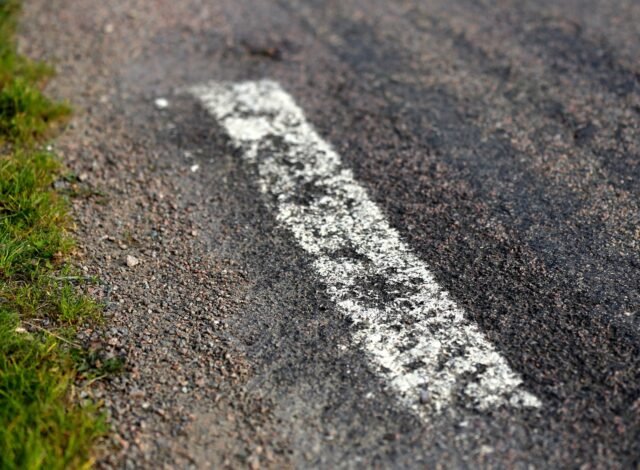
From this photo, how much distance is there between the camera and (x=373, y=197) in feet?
12.3

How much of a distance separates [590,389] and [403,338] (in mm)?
699

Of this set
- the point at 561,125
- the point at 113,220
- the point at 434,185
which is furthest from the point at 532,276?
the point at 113,220

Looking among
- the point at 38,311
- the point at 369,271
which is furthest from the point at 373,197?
the point at 38,311

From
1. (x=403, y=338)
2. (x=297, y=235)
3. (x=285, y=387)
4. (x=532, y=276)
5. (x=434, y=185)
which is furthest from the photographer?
(x=434, y=185)

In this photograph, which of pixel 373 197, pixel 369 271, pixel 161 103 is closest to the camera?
pixel 369 271

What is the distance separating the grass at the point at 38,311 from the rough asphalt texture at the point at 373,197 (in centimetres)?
12

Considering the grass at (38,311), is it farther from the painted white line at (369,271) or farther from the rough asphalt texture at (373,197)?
the painted white line at (369,271)

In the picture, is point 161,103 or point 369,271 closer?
point 369,271

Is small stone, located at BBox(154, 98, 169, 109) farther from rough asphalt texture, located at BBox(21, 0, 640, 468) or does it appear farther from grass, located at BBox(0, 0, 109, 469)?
grass, located at BBox(0, 0, 109, 469)

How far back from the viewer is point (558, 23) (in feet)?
17.5

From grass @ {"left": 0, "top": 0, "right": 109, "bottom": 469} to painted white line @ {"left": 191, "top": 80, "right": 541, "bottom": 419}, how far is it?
98 cm

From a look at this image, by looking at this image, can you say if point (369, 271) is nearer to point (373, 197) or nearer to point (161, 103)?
point (373, 197)

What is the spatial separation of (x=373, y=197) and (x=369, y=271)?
0.56 metres

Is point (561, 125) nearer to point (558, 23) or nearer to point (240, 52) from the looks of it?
point (558, 23)
